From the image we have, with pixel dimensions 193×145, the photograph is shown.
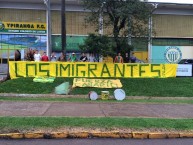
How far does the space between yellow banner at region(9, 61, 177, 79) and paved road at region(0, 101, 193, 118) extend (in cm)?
753

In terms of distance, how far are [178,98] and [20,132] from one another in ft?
38.6

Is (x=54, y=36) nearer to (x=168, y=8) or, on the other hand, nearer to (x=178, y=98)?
(x=168, y=8)

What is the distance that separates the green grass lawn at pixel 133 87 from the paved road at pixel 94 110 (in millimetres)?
4797

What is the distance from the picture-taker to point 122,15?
24.6 meters

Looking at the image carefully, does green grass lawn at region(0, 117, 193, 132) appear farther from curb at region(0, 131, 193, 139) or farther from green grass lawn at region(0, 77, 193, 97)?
green grass lawn at region(0, 77, 193, 97)

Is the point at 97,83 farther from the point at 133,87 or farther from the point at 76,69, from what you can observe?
the point at 76,69

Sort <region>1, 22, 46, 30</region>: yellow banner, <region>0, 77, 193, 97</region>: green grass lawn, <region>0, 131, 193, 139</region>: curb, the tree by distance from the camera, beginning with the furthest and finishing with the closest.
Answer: <region>1, 22, 46, 30</region>: yellow banner < the tree < <region>0, 77, 193, 97</region>: green grass lawn < <region>0, 131, 193, 139</region>: curb

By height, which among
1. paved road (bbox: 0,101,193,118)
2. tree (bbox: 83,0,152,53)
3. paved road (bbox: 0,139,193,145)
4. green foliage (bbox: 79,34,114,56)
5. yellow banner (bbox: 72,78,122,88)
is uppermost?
tree (bbox: 83,0,152,53)

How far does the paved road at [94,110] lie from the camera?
12219 mm

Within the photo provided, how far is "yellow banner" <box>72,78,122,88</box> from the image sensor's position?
20375 mm

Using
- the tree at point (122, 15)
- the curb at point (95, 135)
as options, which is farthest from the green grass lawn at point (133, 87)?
the curb at point (95, 135)

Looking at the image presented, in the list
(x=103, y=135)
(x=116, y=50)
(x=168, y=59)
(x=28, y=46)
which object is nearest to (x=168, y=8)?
(x=168, y=59)

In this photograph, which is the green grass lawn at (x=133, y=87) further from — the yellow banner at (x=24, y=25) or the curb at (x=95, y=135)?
the yellow banner at (x=24, y=25)

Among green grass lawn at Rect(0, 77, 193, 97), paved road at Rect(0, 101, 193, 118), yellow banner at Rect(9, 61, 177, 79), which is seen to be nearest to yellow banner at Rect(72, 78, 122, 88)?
green grass lawn at Rect(0, 77, 193, 97)
